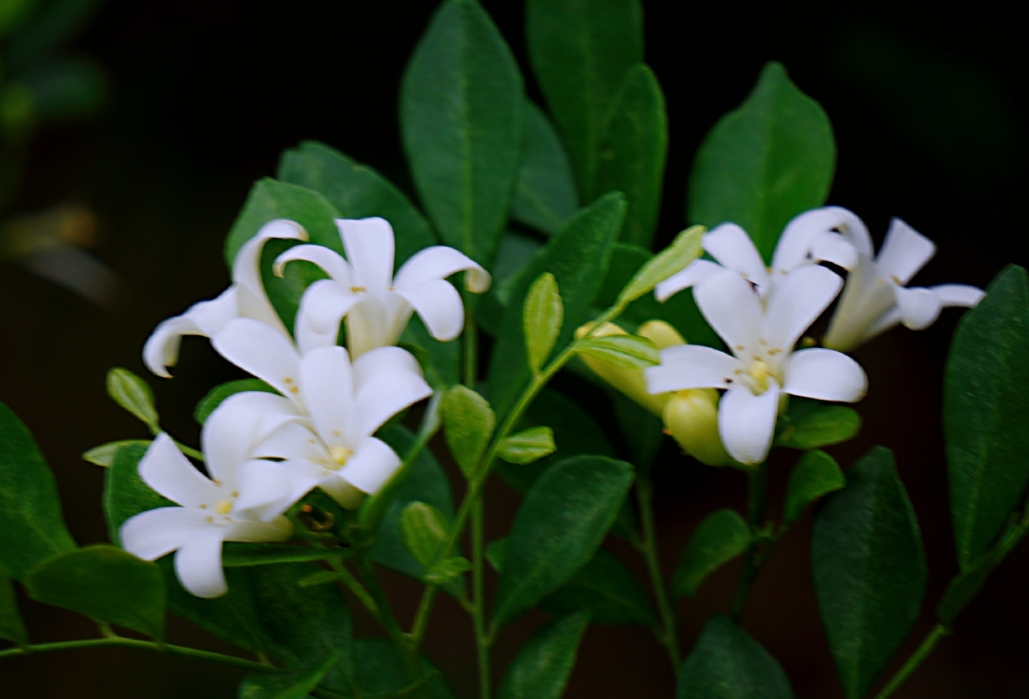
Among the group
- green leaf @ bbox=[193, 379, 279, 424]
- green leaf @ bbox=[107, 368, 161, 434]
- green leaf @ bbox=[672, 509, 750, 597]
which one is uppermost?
green leaf @ bbox=[193, 379, 279, 424]

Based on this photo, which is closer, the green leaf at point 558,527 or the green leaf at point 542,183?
the green leaf at point 558,527

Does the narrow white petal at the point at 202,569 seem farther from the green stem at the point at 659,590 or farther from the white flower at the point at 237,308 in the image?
the green stem at the point at 659,590

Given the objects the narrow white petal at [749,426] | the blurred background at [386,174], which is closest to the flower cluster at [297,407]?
the narrow white petal at [749,426]

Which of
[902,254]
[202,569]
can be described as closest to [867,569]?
[902,254]

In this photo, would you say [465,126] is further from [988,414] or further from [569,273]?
[988,414]

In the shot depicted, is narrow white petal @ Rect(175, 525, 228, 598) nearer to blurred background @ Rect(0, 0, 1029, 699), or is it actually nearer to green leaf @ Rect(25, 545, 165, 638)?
green leaf @ Rect(25, 545, 165, 638)

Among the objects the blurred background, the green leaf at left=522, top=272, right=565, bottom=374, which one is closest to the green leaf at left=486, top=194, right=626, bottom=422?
the green leaf at left=522, top=272, right=565, bottom=374
